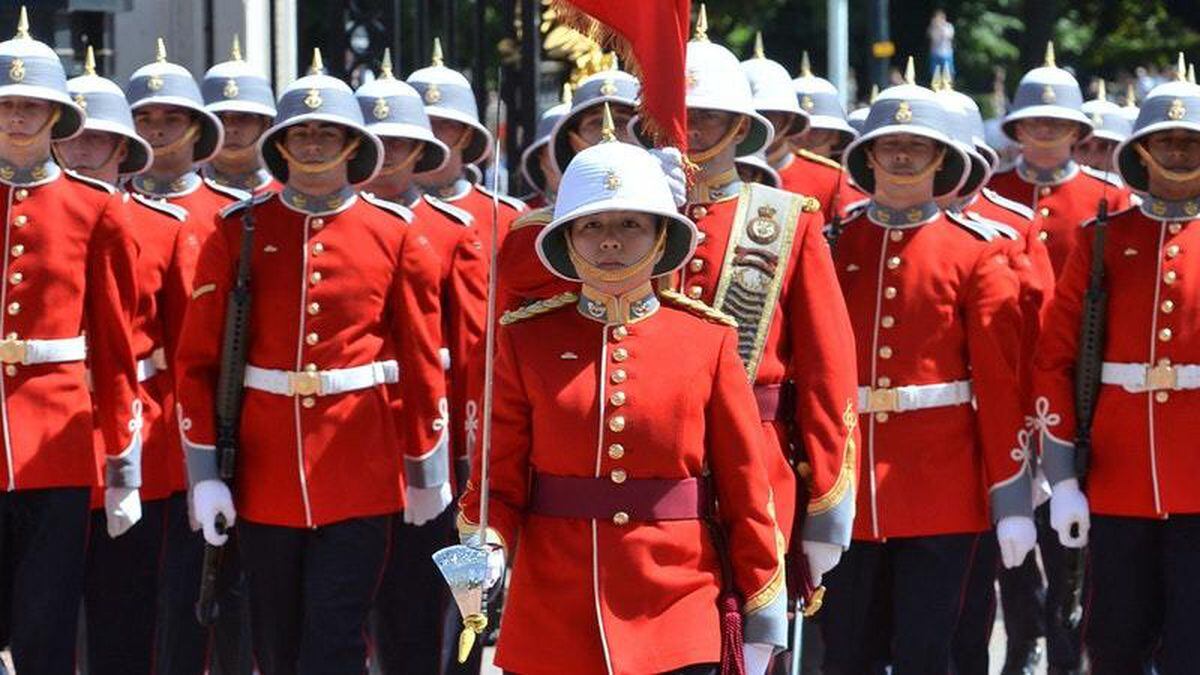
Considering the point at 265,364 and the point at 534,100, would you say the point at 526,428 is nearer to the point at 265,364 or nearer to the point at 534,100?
the point at 265,364

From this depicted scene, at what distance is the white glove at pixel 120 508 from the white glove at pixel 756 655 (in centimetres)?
296

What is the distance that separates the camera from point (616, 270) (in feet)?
25.3

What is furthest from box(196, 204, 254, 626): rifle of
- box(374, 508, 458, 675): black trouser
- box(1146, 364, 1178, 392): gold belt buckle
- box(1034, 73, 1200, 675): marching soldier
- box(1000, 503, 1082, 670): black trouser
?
box(1000, 503, 1082, 670): black trouser

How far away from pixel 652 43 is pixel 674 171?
0.33m

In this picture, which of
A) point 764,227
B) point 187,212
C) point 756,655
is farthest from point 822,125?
point 756,655

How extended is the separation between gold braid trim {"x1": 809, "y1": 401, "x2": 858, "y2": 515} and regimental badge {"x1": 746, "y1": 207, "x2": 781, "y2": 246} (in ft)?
1.56

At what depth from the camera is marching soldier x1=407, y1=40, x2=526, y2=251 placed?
12.4 metres

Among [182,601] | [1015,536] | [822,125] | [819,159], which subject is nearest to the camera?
[1015,536]

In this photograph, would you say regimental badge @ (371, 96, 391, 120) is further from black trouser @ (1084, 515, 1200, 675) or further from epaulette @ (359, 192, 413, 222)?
black trouser @ (1084, 515, 1200, 675)

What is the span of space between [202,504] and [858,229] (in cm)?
216

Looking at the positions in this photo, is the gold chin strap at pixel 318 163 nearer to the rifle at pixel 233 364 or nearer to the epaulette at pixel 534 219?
the rifle at pixel 233 364

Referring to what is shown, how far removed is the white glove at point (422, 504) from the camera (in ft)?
33.6

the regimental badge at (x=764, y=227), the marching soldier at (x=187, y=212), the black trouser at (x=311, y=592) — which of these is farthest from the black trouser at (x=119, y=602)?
the regimental badge at (x=764, y=227)

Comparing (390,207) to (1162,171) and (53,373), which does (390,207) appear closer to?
(53,373)
